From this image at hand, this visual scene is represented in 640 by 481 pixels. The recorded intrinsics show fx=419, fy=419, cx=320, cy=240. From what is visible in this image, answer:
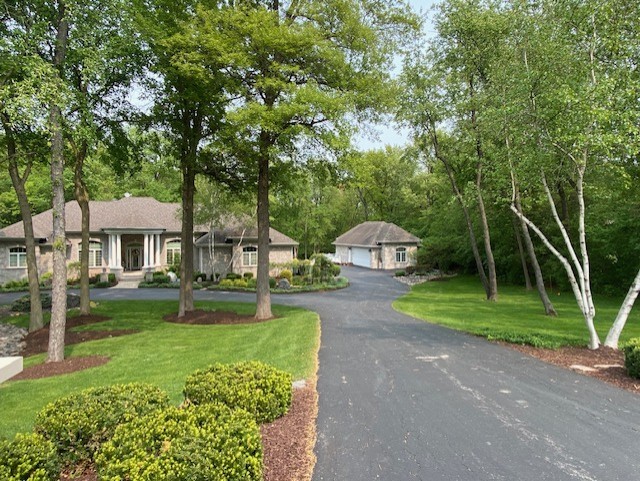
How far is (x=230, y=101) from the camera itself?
14.3 metres

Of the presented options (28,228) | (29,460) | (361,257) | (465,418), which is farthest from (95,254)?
(465,418)

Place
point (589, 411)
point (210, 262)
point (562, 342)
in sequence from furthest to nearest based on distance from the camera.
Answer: point (210, 262) < point (562, 342) < point (589, 411)

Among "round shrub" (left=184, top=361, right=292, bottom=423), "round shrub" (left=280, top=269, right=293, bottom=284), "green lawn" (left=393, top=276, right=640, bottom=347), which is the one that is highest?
"round shrub" (left=280, top=269, right=293, bottom=284)

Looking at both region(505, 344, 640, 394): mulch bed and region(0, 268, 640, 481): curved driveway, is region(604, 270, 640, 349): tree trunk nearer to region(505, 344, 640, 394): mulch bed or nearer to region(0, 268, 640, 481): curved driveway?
region(505, 344, 640, 394): mulch bed

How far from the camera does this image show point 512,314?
17.7 meters

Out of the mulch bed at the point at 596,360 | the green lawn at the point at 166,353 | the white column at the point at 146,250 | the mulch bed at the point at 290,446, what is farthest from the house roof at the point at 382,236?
the mulch bed at the point at 290,446

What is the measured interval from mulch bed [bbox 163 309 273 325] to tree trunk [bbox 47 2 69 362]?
594 centimetres

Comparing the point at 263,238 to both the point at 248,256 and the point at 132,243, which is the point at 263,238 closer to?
the point at 248,256

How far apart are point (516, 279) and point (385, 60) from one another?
2416 cm

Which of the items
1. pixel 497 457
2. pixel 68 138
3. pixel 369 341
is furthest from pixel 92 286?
pixel 497 457

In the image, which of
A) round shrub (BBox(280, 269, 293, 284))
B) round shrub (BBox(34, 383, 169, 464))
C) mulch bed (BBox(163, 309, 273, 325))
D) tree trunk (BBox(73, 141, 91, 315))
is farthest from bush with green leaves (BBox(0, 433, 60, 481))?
round shrub (BBox(280, 269, 293, 284))

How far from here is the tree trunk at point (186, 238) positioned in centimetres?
1656

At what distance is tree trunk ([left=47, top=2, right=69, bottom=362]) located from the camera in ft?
32.6

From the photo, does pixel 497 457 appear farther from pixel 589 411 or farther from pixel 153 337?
pixel 153 337
